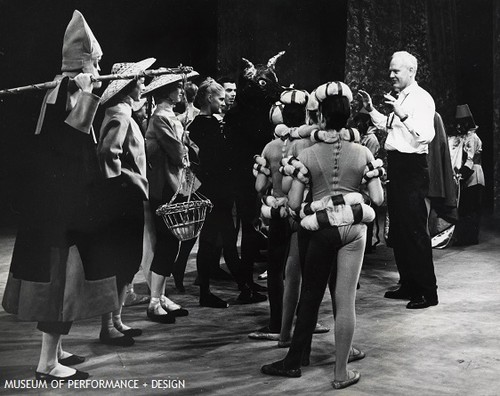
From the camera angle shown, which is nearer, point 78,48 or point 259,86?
point 78,48

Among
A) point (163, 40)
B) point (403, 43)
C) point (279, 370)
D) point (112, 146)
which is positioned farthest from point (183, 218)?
point (403, 43)

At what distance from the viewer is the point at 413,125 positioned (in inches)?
231

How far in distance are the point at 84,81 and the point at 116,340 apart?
1.61m

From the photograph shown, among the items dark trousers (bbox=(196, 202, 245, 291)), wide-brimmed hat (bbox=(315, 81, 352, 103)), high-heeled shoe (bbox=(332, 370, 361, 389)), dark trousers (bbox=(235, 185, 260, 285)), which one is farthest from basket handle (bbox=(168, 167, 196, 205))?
high-heeled shoe (bbox=(332, 370, 361, 389))

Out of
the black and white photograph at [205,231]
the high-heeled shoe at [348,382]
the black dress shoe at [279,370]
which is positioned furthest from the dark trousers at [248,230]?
the high-heeled shoe at [348,382]

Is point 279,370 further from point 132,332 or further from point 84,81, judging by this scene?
point 84,81

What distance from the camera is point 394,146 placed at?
5934 mm

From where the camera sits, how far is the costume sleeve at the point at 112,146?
470 cm

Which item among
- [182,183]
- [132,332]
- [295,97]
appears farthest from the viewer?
[182,183]

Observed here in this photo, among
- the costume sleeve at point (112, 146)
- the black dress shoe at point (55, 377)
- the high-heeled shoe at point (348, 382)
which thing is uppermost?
the costume sleeve at point (112, 146)

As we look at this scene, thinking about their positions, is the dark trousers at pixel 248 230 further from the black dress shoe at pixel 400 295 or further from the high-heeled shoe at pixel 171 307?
the black dress shoe at pixel 400 295

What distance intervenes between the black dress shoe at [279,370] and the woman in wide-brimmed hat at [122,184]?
0.98 meters

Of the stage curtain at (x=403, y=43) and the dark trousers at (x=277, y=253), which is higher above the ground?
the stage curtain at (x=403, y=43)

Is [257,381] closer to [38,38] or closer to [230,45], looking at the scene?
[38,38]
